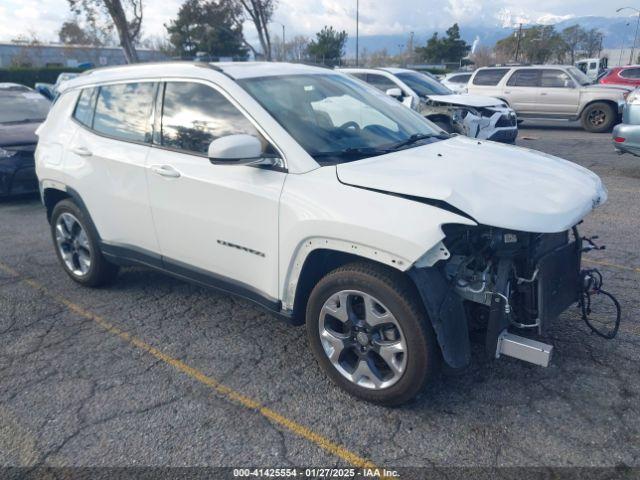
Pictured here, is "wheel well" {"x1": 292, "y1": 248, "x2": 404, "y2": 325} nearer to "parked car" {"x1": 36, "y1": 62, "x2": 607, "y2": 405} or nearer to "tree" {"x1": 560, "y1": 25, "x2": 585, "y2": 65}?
"parked car" {"x1": 36, "y1": 62, "x2": 607, "y2": 405}

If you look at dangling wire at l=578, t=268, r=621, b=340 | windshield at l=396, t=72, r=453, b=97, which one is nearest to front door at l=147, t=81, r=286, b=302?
dangling wire at l=578, t=268, r=621, b=340

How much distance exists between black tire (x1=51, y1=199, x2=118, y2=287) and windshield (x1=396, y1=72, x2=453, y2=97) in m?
8.57

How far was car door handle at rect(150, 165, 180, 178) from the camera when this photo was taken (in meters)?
3.64

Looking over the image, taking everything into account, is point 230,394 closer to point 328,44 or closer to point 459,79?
point 459,79

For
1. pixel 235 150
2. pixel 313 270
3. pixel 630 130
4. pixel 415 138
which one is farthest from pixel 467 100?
pixel 235 150

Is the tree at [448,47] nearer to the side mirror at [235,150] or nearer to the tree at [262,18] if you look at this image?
the tree at [262,18]

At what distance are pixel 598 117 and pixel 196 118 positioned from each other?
14085 mm

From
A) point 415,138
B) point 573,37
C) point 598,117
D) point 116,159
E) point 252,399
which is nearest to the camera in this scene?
point 252,399

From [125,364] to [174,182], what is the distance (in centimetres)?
124

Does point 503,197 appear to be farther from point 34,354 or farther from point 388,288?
point 34,354

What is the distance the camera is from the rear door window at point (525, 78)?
15.6 m

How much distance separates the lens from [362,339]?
3025mm

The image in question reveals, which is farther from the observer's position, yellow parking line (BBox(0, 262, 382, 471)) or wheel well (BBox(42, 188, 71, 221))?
wheel well (BBox(42, 188, 71, 221))

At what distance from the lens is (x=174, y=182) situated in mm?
3654
